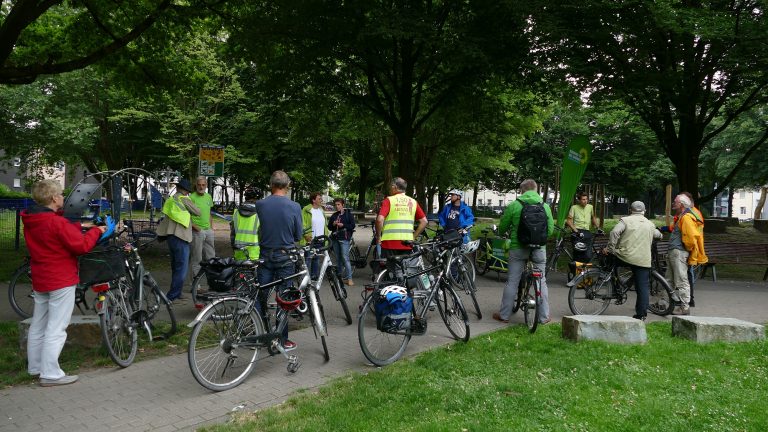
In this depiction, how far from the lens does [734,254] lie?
12586mm

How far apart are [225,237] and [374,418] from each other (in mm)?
17760

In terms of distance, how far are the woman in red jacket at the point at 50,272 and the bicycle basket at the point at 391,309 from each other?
267cm

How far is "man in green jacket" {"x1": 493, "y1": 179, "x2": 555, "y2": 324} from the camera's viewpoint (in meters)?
7.40

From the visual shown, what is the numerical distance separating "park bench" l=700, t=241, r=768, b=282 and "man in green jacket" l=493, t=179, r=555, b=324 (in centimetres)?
682

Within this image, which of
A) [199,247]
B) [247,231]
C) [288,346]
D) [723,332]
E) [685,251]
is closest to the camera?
[288,346]

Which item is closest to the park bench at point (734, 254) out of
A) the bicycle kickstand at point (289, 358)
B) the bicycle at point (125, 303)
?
the bicycle kickstand at point (289, 358)

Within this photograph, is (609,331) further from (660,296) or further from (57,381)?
(57,381)

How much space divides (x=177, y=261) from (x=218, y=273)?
2053 millimetres

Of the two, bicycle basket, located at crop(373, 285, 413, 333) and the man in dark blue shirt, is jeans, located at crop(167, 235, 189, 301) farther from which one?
bicycle basket, located at crop(373, 285, 413, 333)

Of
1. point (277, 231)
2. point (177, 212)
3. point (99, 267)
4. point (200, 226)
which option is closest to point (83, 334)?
point (99, 267)

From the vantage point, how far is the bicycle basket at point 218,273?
647 cm

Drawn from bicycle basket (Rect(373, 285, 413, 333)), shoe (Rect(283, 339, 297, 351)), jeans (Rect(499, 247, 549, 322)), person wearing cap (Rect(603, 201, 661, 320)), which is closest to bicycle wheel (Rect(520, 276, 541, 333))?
jeans (Rect(499, 247, 549, 322))

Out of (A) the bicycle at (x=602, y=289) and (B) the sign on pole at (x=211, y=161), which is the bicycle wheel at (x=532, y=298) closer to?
(A) the bicycle at (x=602, y=289)

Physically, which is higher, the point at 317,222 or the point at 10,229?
the point at 317,222
